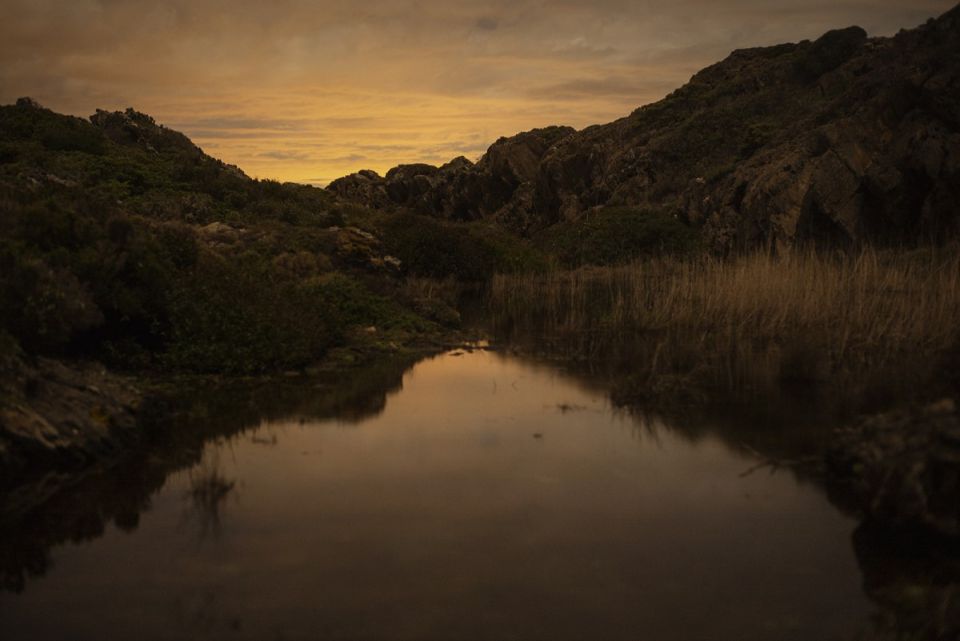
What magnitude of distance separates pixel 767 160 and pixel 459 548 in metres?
30.7

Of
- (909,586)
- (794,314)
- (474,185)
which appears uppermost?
(474,185)

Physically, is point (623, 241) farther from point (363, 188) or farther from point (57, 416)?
point (363, 188)

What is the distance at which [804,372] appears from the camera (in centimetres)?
1238

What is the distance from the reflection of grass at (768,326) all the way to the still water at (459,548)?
3.31 m

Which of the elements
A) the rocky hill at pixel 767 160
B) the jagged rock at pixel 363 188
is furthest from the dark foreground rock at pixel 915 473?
the jagged rock at pixel 363 188

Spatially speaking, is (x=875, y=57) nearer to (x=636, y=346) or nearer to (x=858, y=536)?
(x=636, y=346)

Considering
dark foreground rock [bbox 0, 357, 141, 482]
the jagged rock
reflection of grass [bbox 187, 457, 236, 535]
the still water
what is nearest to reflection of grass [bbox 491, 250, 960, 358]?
the still water

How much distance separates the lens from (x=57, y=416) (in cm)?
850

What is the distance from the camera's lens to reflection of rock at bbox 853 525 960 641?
17.7 ft

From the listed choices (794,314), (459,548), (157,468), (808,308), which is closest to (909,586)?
(459,548)

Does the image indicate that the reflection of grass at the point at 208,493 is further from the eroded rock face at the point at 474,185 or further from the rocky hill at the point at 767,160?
the eroded rock face at the point at 474,185

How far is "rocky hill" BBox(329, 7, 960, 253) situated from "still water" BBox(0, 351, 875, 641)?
18390 millimetres

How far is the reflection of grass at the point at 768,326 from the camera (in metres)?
12.6

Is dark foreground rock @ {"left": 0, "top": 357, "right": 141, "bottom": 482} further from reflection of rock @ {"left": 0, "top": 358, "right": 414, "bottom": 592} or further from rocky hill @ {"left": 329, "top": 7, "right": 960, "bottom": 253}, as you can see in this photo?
rocky hill @ {"left": 329, "top": 7, "right": 960, "bottom": 253}
